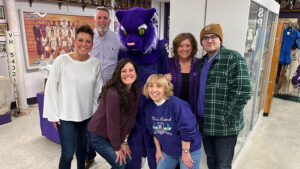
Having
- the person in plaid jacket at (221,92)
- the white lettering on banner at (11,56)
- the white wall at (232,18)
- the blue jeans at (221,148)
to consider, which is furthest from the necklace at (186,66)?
the white lettering on banner at (11,56)

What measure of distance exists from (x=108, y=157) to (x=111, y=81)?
595 millimetres

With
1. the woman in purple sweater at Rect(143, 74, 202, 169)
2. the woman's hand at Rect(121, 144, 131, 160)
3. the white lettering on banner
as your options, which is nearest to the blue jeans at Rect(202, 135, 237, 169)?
the woman in purple sweater at Rect(143, 74, 202, 169)

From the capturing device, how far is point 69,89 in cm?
170

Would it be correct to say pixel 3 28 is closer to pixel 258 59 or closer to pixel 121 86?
pixel 121 86

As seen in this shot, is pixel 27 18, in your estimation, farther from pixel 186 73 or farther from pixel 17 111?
pixel 186 73

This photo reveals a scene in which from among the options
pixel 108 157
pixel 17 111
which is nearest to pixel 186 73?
pixel 108 157

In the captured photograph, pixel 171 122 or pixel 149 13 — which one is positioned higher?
pixel 149 13

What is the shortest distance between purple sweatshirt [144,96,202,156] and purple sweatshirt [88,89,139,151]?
13 cm

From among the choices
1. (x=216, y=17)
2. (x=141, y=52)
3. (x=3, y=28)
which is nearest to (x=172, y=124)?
(x=141, y=52)

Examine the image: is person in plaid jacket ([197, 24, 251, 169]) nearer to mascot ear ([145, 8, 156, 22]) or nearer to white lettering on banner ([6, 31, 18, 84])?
mascot ear ([145, 8, 156, 22])

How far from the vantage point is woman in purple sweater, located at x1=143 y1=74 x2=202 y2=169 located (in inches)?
59.2

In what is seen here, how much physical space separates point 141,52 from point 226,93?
71cm

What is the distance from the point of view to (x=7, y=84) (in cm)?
366

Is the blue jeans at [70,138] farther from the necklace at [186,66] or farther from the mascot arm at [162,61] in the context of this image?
the necklace at [186,66]
